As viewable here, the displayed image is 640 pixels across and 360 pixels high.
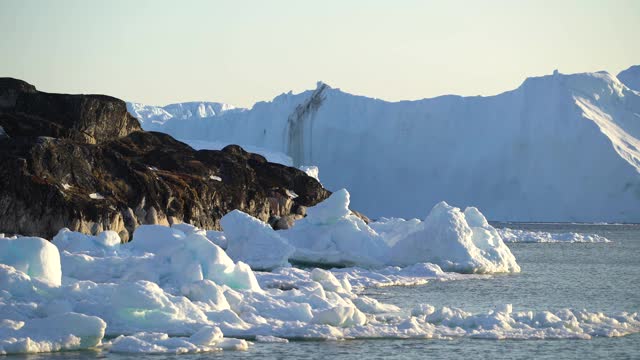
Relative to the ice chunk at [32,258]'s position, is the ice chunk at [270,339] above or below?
below

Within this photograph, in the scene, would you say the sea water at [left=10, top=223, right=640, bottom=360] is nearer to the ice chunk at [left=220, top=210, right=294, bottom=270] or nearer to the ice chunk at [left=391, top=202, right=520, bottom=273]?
the ice chunk at [left=391, top=202, right=520, bottom=273]

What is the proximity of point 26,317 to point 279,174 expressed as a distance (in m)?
44.3

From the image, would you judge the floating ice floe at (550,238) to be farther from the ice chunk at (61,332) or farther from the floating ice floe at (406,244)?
the ice chunk at (61,332)

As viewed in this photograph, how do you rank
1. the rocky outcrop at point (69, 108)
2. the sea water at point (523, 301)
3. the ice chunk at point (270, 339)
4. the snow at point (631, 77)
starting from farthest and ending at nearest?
the snow at point (631, 77)
the rocky outcrop at point (69, 108)
the ice chunk at point (270, 339)
the sea water at point (523, 301)

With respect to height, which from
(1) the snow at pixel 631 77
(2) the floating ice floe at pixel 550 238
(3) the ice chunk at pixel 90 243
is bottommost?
(2) the floating ice floe at pixel 550 238

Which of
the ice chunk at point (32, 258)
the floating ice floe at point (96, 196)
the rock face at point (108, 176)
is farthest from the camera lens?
the floating ice floe at point (96, 196)

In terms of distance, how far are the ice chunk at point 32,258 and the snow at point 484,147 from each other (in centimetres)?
6500

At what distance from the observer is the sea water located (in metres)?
16.5

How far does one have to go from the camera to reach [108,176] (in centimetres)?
4194

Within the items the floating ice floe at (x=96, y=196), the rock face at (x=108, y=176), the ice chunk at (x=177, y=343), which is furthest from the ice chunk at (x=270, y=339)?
the floating ice floe at (x=96, y=196)

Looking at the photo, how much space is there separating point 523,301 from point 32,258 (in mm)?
11696

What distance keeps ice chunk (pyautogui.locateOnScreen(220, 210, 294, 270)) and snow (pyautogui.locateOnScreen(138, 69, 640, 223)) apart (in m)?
51.0

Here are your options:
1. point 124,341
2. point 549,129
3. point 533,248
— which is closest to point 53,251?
point 124,341

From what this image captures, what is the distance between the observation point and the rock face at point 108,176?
35.7 metres
